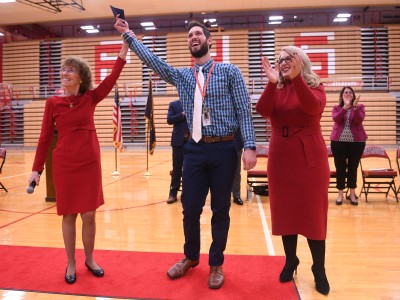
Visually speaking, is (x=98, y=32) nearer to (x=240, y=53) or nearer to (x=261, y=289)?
(x=240, y=53)

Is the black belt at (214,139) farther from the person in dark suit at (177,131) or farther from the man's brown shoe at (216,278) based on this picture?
the person in dark suit at (177,131)

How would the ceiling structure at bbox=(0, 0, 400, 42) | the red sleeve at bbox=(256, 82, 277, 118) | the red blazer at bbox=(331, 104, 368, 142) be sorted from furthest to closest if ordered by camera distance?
the ceiling structure at bbox=(0, 0, 400, 42) < the red blazer at bbox=(331, 104, 368, 142) < the red sleeve at bbox=(256, 82, 277, 118)

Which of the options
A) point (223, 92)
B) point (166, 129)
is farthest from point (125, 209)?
point (166, 129)

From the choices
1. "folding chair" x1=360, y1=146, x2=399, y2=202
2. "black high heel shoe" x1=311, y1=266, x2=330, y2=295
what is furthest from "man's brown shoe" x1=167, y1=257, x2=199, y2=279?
"folding chair" x1=360, y1=146, x2=399, y2=202

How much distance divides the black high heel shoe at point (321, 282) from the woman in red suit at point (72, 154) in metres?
1.60

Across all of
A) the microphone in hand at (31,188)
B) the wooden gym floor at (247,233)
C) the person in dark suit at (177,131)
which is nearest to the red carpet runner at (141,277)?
the wooden gym floor at (247,233)

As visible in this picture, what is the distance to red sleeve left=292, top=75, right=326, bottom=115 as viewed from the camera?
2.36 metres

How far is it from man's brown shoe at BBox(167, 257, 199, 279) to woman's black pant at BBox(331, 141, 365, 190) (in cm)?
338

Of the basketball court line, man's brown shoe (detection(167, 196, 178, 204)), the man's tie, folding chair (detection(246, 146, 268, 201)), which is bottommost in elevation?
the basketball court line

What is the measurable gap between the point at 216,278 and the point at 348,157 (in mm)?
3608

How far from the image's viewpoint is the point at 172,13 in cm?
1662

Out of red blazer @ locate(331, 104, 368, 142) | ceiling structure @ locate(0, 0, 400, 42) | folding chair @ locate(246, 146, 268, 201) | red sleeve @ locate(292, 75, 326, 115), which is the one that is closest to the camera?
red sleeve @ locate(292, 75, 326, 115)

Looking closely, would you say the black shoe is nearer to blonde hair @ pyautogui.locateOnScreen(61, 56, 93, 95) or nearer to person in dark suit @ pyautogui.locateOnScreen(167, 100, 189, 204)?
person in dark suit @ pyautogui.locateOnScreen(167, 100, 189, 204)

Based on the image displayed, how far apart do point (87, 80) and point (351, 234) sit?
3.15 m
